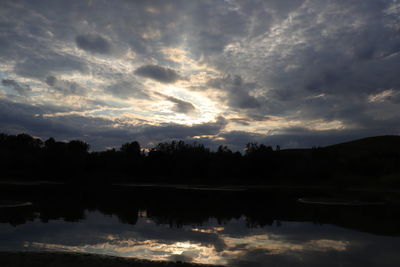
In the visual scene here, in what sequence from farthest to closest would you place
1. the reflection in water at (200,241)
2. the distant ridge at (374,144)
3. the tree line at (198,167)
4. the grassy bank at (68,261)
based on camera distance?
the distant ridge at (374,144) → the tree line at (198,167) → the reflection in water at (200,241) → the grassy bank at (68,261)

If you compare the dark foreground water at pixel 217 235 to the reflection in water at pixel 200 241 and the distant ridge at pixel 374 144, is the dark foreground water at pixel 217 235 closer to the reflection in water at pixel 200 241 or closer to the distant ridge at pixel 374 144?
the reflection in water at pixel 200 241

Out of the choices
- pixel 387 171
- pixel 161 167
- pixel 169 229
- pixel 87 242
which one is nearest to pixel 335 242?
pixel 169 229

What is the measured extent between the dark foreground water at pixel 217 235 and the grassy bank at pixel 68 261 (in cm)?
189

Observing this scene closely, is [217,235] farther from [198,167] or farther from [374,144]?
[374,144]

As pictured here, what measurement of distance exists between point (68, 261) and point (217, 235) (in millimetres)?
10653

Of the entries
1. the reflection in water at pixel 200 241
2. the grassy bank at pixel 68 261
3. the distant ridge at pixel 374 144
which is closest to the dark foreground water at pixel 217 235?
the reflection in water at pixel 200 241

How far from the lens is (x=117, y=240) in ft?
62.4

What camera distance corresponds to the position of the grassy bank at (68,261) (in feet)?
40.6

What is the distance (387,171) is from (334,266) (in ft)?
299

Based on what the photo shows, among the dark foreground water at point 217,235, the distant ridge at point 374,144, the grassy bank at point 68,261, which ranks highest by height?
the distant ridge at point 374,144

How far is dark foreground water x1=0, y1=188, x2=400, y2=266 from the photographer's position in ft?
52.3

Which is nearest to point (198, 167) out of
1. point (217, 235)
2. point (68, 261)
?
point (217, 235)

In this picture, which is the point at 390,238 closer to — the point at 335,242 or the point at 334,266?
the point at 335,242

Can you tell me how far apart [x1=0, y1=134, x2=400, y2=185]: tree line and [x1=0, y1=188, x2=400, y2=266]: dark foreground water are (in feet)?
224
